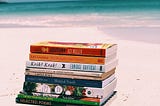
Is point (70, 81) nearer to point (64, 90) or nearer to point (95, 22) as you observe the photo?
point (64, 90)

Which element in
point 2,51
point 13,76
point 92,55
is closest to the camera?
point 92,55

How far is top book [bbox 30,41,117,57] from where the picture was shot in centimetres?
382

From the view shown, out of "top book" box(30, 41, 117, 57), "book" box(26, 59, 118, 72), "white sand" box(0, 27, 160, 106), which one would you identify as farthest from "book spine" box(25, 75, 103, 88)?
"white sand" box(0, 27, 160, 106)

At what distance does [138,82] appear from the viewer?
5.98m

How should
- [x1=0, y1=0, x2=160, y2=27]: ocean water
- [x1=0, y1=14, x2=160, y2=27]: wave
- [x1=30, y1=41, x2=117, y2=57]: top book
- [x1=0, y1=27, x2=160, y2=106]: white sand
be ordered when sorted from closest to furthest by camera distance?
1. [x1=30, y1=41, x2=117, y2=57]: top book
2. [x1=0, y1=27, x2=160, y2=106]: white sand
3. [x1=0, y1=14, x2=160, y2=27]: wave
4. [x1=0, y1=0, x2=160, y2=27]: ocean water

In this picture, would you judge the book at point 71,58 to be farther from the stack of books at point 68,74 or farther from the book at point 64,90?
the book at point 64,90

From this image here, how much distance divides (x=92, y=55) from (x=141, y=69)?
3259mm

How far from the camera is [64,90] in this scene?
3.96 m

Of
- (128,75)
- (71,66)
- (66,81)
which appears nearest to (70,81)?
(66,81)

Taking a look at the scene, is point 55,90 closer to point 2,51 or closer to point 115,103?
point 115,103

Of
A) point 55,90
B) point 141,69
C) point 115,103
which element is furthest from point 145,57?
point 55,90

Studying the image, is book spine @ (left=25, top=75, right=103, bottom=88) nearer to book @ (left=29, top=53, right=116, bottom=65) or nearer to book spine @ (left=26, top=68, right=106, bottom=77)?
book spine @ (left=26, top=68, right=106, bottom=77)

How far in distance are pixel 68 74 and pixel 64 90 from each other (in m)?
0.17

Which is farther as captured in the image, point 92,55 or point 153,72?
point 153,72
